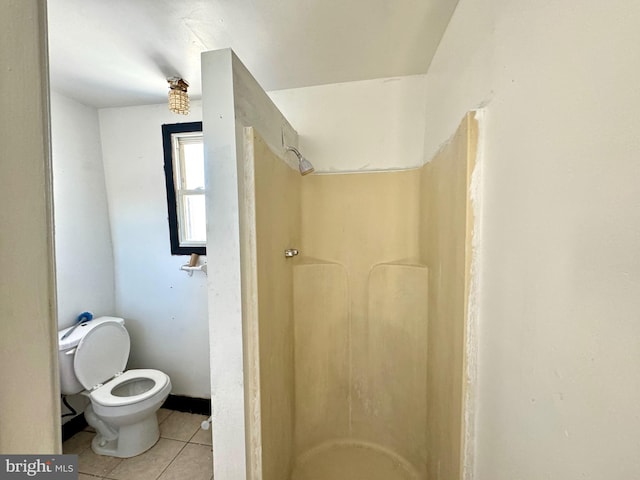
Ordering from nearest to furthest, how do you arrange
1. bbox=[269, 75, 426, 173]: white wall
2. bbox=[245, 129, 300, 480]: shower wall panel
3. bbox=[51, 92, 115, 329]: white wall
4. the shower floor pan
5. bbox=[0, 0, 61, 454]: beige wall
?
bbox=[0, 0, 61, 454]: beige wall → bbox=[245, 129, 300, 480]: shower wall panel → the shower floor pan → bbox=[269, 75, 426, 173]: white wall → bbox=[51, 92, 115, 329]: white wall

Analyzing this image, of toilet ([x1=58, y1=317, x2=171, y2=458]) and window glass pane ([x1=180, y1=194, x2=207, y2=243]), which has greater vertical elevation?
window glass pane ([x1=180, y1=194, x2=207, y2=243])

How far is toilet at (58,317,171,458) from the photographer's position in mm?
1570

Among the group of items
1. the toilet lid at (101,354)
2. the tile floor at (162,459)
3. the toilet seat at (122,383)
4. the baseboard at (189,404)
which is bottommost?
the tile floor at (162,459)

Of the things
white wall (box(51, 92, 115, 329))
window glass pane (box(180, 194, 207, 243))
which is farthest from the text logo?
white wall (box(51, 92, 115, 329))

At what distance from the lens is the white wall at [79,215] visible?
1741mm

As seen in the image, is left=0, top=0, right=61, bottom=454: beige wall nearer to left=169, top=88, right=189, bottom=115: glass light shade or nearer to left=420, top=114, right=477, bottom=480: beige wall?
left=420, top=114, right=477, bottom=480: beige wall

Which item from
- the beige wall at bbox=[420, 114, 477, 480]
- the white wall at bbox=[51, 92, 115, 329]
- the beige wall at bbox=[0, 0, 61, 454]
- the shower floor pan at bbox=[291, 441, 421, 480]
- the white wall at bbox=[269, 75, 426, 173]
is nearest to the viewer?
the beige wall at bbox=[0, 0, 61, 454]

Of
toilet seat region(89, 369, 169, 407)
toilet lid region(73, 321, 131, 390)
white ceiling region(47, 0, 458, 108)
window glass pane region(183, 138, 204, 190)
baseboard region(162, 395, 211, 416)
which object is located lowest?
baseboard region(162, 395, 211, 416)

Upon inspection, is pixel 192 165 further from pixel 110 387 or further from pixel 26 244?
pixel 26 244

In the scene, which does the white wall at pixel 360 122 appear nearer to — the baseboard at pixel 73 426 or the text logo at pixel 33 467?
the text logo at pixel 33 467

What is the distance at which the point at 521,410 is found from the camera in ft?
1.98

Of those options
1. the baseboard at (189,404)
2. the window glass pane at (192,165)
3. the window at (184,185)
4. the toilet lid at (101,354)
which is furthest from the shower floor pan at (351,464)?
the window glass pane at (192,165)

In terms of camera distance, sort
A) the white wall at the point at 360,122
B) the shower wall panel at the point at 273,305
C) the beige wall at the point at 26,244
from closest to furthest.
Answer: the beige wall at the point at 26,244 < the shower wall panel at the point at 273,305 < the white wall at the point at 360,122

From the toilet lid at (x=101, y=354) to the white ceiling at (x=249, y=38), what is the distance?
63.6 inches
